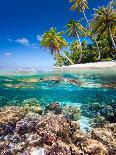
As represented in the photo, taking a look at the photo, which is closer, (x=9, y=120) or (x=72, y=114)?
(x=9, y=120)

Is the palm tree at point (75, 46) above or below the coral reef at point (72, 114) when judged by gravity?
above

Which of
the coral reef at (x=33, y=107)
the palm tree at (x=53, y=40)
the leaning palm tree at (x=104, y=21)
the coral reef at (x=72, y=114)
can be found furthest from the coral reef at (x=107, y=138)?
the palm tree at (x=53, y=40)

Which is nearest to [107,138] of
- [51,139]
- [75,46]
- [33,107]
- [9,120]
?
[51,139]

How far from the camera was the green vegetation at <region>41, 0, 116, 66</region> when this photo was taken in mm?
45500

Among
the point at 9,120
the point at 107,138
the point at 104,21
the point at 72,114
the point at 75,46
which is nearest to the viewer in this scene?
the point at 107,138

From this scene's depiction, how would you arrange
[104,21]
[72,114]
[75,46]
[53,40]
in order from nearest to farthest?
[72,114] < [104,21] < [53,40] < [75,46]

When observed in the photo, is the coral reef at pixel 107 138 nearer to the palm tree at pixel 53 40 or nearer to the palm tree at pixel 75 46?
the palm tree at pixel 53 40

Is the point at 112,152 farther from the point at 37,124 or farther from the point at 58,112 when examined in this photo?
the point at 58,112

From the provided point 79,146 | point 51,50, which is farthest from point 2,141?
point 51,50

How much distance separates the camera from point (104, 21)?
45.1m

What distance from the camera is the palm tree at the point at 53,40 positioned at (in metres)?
54.2

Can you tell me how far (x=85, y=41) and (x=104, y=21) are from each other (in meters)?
12.2

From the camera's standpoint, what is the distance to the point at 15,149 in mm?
6332

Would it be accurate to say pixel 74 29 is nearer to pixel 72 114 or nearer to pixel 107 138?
pixel 72 114
